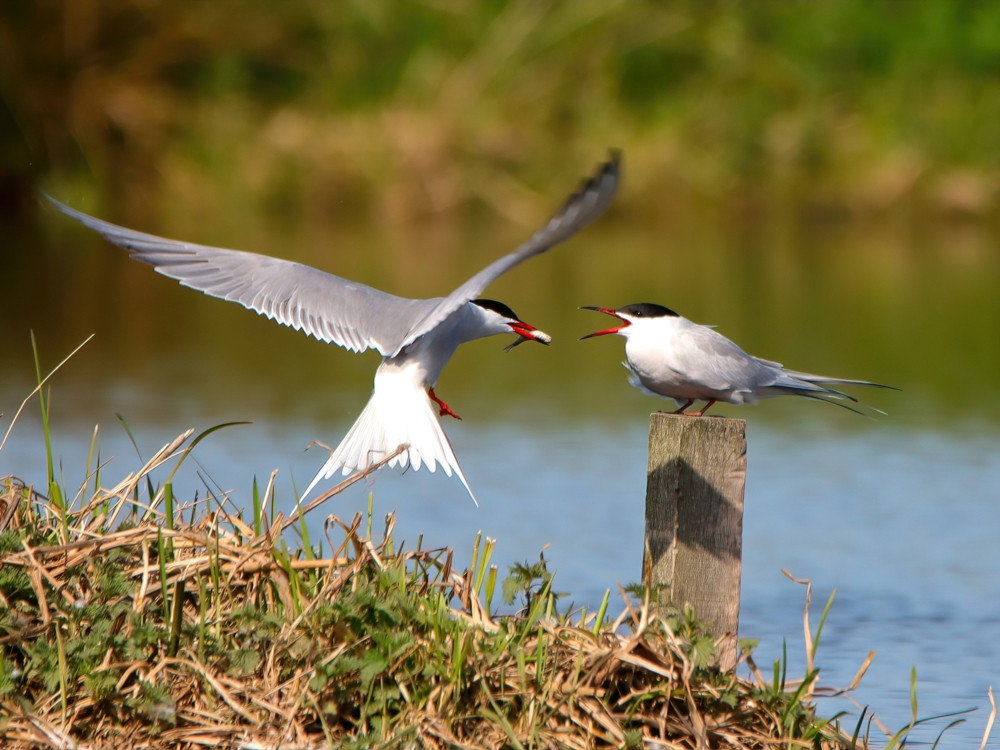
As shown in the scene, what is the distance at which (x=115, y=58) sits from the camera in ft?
69.7

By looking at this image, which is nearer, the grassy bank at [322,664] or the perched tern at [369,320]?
the grassy bank at [322,664]

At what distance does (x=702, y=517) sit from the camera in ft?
12.3

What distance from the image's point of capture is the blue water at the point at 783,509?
5.14m

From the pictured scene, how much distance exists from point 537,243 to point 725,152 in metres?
16.4

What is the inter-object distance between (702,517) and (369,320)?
1440 mm

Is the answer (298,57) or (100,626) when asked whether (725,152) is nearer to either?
(298,57)

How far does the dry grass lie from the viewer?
3.29 meters

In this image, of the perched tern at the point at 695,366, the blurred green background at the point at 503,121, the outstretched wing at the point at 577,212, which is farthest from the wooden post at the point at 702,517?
the blurred green background at the point at 503,121

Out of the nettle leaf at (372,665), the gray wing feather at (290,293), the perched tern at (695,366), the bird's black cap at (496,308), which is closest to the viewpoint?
the nettle leaf at (372,665)

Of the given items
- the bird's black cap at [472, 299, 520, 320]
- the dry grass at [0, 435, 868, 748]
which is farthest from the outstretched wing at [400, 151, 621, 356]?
the bird's black cap at [472, 299, 520, 320]

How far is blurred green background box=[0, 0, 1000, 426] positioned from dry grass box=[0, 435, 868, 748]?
46.1 feet

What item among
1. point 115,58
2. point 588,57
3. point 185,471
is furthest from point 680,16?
point 185,471

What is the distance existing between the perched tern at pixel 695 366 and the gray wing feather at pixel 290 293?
2.38ft

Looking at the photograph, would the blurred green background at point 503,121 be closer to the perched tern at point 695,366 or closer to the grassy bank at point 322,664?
the perched tern at point 695,366
